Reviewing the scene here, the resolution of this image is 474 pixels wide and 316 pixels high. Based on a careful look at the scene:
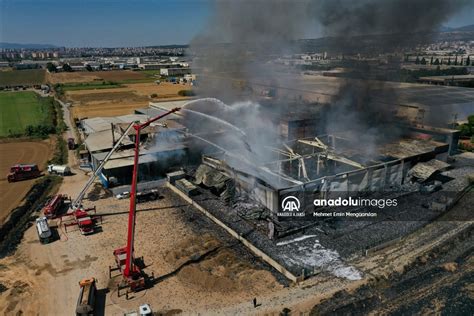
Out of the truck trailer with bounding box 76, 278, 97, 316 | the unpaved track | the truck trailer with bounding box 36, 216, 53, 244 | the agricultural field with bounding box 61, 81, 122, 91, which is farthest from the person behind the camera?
the agricultural field with bounding box 61, 81, 122, 91

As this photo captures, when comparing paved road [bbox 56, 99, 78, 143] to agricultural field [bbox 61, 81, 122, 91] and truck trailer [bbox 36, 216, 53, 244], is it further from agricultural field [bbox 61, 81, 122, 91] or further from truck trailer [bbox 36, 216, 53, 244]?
truck trailer [bbox 36, 216, 53, 244]

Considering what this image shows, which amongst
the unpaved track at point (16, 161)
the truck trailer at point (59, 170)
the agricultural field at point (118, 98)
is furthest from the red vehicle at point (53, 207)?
the agricultural field at point (118, 98)

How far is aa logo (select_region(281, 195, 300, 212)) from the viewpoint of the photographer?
2092cm

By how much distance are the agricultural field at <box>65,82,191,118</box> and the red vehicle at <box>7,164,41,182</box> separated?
80.7 ft

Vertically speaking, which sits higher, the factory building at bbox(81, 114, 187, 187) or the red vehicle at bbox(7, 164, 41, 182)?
the factory building at bbox(81, 114, 187, 187)

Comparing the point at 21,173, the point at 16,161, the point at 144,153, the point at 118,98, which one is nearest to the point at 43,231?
the point at 144,153

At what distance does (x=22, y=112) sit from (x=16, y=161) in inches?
1088

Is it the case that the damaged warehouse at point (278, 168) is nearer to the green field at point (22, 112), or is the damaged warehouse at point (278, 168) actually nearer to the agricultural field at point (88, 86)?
the green field at point (22, 112)

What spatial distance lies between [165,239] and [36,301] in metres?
6.61

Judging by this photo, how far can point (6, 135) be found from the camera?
43.5 meters

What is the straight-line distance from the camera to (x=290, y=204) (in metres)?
21.1

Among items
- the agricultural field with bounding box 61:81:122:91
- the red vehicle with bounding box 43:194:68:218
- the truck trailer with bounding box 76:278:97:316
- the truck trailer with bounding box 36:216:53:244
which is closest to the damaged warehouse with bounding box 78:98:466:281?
the red vehicle with bounding box 43:194:68:218

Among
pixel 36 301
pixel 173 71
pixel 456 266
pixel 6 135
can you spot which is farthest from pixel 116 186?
pixel 173 71

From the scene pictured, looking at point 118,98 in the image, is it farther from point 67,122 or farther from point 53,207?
point 53,207
